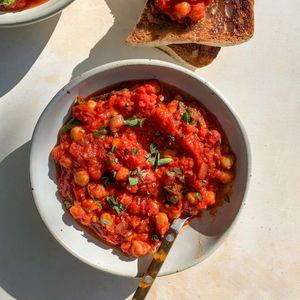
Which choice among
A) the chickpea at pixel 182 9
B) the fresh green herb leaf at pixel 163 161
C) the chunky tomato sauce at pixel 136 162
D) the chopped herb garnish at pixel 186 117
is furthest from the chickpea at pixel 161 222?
the chickpea at pixel 182 9

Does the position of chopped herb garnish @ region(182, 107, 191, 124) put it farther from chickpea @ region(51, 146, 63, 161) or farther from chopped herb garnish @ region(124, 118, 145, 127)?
chickpea @ region(51, 146, 63, 161)

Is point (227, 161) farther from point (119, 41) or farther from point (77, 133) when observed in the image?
point (119, 41)

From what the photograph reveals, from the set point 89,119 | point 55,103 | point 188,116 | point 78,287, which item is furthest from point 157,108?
point 78,287

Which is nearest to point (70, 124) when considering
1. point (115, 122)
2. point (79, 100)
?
point (79, 100)

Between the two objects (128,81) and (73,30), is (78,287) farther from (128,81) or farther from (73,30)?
(73,30)

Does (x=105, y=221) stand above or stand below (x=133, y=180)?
below

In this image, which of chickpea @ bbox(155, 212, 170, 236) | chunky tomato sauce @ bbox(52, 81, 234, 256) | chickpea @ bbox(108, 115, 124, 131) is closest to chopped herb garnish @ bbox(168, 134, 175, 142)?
chunky tomato sauce @ bbox(52, 81, 234, 256)

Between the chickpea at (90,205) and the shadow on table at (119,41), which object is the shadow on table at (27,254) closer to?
the chickpea at (90,205)
